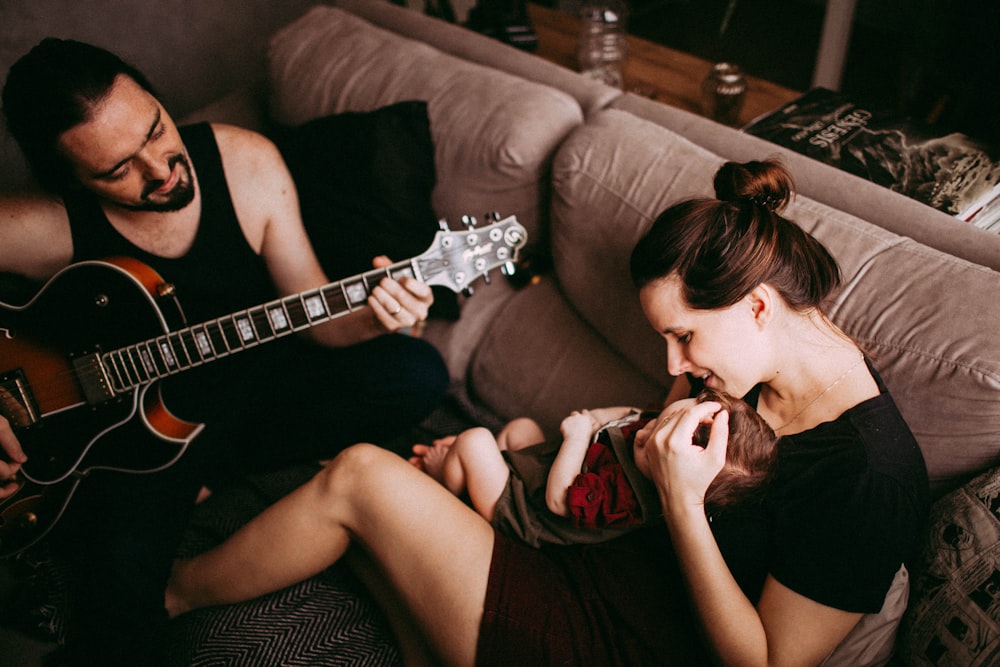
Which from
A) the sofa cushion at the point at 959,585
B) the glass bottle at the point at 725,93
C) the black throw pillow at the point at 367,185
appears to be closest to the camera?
the sofa cushion at the point at 959,585

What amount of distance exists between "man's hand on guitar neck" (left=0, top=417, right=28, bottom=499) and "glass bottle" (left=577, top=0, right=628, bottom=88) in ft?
6.07

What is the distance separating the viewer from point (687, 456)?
94 cm

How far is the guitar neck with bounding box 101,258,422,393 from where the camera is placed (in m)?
1.32

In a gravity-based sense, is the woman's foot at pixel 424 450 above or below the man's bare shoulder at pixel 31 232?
below

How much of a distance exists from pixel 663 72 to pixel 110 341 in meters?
1.81

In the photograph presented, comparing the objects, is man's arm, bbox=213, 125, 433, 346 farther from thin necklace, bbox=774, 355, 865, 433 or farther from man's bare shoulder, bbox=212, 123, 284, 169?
thin necklace, bbox=774, 355, 865, 433

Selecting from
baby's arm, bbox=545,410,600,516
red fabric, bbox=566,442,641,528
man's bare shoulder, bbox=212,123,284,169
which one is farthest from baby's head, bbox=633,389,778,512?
man's bare shoulder, bbox=212,123,284,169

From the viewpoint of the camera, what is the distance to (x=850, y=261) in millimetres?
1071

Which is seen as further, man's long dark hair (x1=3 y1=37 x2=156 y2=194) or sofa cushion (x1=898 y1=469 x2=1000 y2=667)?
man's long dark hair (x1=3 y1=37 x2=156 y2=194)

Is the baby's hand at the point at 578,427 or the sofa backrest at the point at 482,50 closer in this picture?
the baby's hand at the point at 578,427

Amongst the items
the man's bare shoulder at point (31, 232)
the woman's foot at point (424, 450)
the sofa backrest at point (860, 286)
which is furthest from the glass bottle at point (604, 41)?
the man's bare shoulder at point (31, 232)

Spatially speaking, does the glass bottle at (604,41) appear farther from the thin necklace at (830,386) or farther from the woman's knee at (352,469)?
the woman's knee at (352,469)

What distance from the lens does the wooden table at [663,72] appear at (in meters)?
1.88

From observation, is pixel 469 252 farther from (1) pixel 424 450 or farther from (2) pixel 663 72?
(2) pixel 663 72
